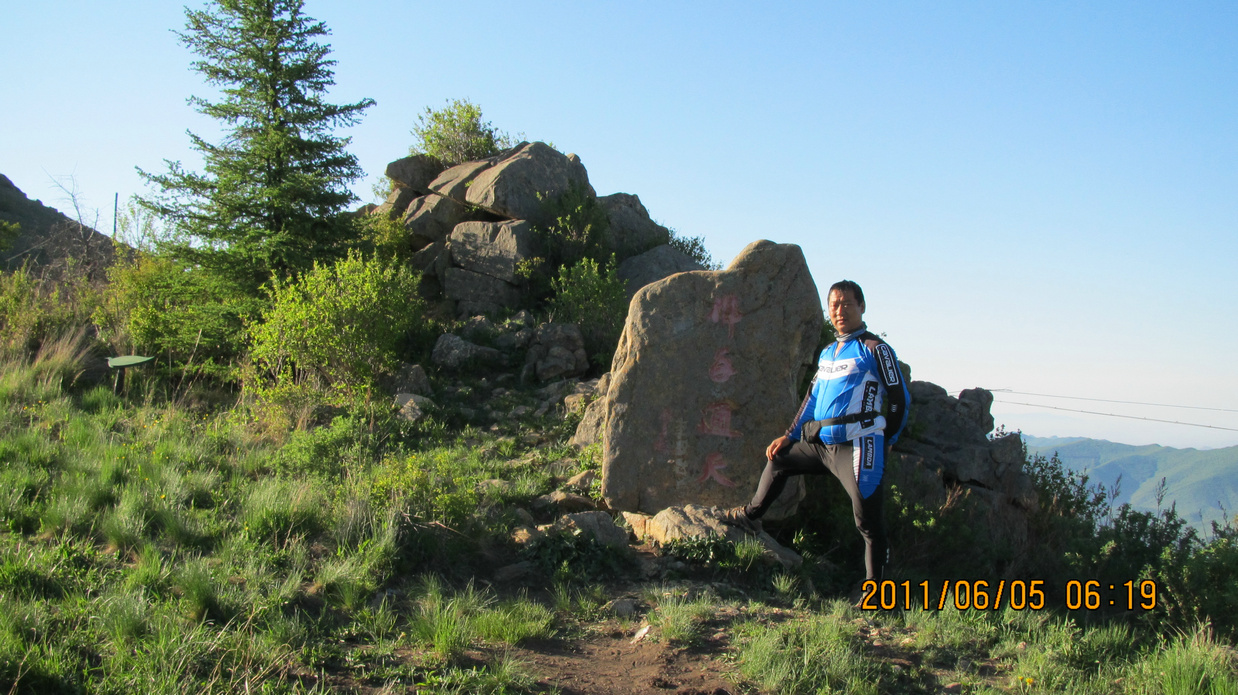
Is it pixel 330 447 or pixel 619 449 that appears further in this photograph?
pixel 330 447

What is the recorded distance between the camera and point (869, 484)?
4691 millimetres

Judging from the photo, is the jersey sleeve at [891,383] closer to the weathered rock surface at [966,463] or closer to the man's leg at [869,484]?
the man's leg at [869,484]

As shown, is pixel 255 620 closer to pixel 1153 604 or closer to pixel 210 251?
pixel 1153 604

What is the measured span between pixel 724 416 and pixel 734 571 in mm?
1592

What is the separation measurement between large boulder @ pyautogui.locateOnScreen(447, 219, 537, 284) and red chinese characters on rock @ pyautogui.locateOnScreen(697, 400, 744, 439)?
26.6ft

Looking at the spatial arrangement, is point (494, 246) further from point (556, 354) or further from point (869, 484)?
point (869, 484)

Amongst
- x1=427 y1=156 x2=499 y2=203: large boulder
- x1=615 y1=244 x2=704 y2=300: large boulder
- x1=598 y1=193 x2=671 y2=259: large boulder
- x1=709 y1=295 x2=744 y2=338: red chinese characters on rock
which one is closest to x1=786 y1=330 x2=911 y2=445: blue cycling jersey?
x1=709 y1=295 x2=744 y2=338: red chinese characters on rock

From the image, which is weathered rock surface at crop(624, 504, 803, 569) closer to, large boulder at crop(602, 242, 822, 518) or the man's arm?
large boulder at crop(602, 242, 822, 518)

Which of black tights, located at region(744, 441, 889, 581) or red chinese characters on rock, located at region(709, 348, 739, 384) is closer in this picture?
black tights, located at region(744, 441, 889, 581)

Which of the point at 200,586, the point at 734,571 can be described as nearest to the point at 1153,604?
the point at 734,571

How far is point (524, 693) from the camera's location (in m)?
3.62

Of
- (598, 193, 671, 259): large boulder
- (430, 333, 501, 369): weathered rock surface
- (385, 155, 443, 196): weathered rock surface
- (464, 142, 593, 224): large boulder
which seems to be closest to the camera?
(430, 333, 501, 369): weathered rock surface

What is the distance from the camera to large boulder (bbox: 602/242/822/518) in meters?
6.67

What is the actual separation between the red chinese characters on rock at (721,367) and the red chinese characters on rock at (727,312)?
180mm
